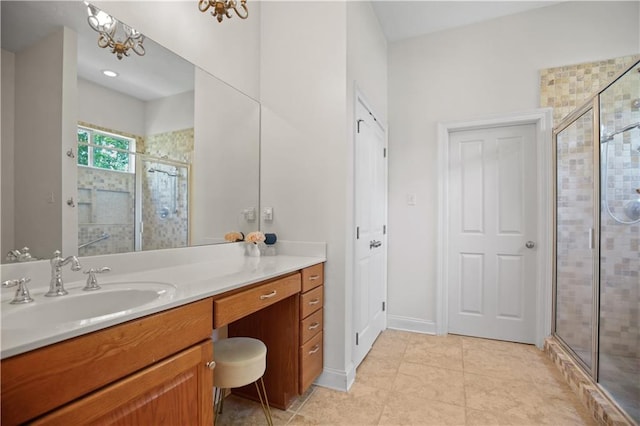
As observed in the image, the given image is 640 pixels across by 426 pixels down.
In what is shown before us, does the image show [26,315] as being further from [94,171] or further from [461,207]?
[461,207]

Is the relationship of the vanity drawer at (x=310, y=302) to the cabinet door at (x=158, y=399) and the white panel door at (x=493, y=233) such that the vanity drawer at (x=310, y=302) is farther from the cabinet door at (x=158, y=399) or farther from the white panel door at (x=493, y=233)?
the white panel door at (x=493, y=233)

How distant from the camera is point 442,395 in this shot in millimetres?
1911

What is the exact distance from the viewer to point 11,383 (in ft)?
2.02

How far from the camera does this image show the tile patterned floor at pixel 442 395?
1.68 meters

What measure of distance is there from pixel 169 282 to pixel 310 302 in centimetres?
85

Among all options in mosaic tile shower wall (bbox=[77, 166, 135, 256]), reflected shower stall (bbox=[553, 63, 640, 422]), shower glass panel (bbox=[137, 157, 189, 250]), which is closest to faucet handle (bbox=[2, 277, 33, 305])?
mosaic tile shower wall (bbox=[77, 166, 135, 256])

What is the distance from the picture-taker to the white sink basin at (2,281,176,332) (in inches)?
33.9

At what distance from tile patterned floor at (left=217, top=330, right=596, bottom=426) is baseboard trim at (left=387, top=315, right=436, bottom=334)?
38cm

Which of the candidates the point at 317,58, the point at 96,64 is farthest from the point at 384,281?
the point at 96,64

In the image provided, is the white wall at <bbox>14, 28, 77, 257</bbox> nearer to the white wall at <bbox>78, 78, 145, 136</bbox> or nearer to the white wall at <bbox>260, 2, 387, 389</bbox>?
the white wall at <bbox>78, 78, 145, 136</bbox>

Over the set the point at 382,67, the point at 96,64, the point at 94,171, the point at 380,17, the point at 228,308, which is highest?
the point at 380,17

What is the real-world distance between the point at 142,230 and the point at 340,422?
143 centimetres

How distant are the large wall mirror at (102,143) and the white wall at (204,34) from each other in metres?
0.08

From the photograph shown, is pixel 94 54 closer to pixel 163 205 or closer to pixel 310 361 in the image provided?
pixel 163 205
